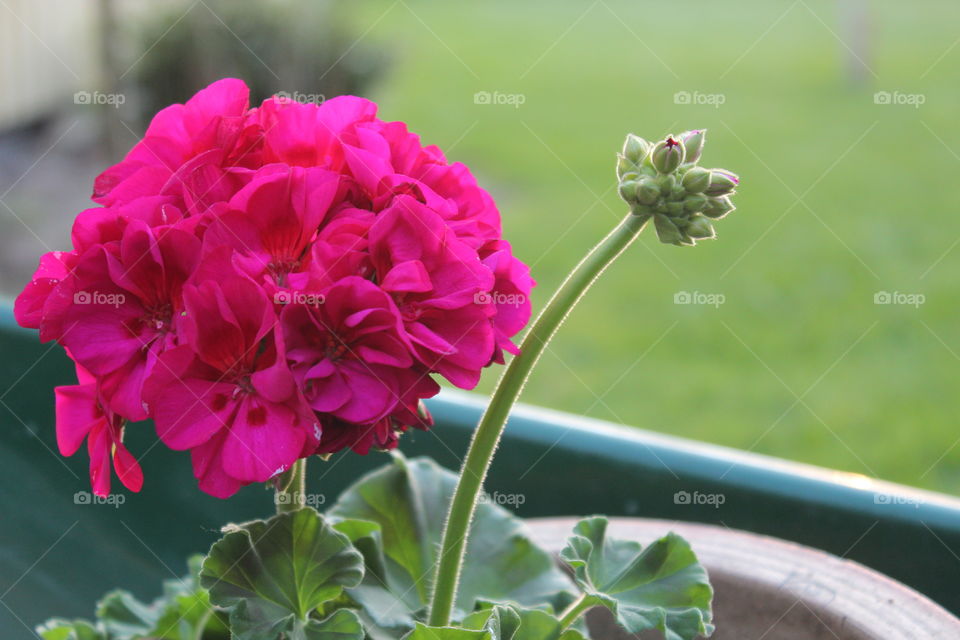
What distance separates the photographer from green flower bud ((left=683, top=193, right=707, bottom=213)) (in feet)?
2.03

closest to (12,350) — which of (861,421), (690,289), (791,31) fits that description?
(861,421)

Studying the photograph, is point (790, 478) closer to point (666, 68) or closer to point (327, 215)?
point (327, 215)

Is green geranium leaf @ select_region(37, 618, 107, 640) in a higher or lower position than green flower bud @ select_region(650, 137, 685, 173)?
lower

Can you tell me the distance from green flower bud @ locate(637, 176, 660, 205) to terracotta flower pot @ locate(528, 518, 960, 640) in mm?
383

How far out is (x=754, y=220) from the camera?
3041mm

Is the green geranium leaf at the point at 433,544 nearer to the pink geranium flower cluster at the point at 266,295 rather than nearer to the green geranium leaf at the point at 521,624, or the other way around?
the green geranium leaf at the point at 521,624

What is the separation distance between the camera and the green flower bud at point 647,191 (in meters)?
0.62

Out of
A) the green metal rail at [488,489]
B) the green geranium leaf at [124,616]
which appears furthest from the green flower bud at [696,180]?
the green geranium leaf at [124,616]

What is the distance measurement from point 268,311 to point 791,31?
5.48m

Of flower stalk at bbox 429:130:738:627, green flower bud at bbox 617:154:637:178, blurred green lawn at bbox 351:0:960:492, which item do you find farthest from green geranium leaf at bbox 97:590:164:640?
blurred green lawn at bbox 351:0:960:492

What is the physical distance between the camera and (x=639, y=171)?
64 centimetres

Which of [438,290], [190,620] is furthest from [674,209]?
[190,620]

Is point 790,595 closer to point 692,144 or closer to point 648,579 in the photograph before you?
point 648,579

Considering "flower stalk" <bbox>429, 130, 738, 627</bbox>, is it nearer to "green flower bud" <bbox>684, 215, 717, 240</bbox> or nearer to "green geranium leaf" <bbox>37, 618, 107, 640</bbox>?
"green flower bud" <bbox>684, 215, 717, 240</bbox>
